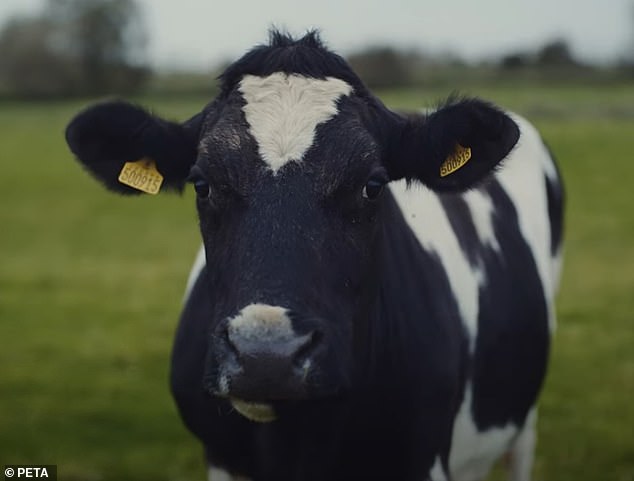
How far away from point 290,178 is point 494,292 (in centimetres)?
192

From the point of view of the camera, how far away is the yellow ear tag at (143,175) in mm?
3873

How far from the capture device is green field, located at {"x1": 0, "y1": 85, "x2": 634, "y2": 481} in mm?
6891

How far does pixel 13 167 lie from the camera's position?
1167 inches

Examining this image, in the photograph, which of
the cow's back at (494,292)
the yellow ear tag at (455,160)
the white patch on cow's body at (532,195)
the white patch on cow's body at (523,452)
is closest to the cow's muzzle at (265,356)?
the yellow ear tag at (455,160)

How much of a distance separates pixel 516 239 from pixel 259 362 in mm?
2747

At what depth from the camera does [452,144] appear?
3717 mm

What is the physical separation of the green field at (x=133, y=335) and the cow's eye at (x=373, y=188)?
3478 millimetres

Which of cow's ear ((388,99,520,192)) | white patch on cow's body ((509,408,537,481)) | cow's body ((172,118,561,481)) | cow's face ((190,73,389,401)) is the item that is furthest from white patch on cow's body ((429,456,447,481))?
white patch on cow's body ((509,408,537,481))

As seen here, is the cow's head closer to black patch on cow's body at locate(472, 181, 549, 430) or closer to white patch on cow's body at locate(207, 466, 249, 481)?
white patch on cow's body at locate(207, 466, 249, 481)

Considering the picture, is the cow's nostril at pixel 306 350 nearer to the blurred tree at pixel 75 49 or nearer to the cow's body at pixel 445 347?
the cow's body at pixel 445 347

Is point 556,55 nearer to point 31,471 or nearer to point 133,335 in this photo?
point 133,335

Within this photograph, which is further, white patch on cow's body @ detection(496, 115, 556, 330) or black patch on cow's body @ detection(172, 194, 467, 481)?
white patch on cow's body @ detection(496, 115, 556, 330)

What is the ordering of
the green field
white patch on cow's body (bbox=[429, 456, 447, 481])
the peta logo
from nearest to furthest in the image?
white patch on cow's body (bbox=[429, 456, 447, 481]) → the peta logo → the green field

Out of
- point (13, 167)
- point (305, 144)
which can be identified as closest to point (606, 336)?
point (305, 144)
